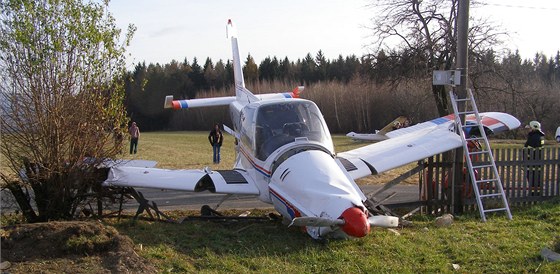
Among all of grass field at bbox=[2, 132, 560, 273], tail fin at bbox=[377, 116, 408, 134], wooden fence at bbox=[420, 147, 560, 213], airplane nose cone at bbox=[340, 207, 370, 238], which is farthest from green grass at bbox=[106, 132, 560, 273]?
tail fin at bbox=[377, 116, 408, 134]

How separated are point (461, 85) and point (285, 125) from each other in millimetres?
3619

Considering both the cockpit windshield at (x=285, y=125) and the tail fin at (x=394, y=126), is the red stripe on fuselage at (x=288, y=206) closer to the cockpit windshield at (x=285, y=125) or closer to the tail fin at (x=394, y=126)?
the cockpit windshield at (x=285, y=125)

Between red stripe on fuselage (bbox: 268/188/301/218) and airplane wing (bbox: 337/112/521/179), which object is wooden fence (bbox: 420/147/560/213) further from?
red stripe on fuselage (bbox: 268/188/301/218)

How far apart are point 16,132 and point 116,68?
1795mm

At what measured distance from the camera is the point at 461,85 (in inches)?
383

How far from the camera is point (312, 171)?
713 centimetres

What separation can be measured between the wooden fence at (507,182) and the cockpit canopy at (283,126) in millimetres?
2596

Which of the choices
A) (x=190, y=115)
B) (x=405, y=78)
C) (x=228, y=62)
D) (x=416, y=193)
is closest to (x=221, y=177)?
(x=416, y=193)

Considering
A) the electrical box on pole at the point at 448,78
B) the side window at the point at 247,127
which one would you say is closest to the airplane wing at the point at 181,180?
the side window at the point at 247,127

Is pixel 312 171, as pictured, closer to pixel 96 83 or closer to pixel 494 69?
pixel 96 83

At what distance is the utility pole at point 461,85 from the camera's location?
9.62m

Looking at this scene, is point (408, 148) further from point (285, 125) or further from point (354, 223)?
point (354, 223)

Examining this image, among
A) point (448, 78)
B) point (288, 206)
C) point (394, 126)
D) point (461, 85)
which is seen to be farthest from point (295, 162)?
point (394, 126)

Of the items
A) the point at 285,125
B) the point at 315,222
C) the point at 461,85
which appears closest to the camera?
the point at 315,222
